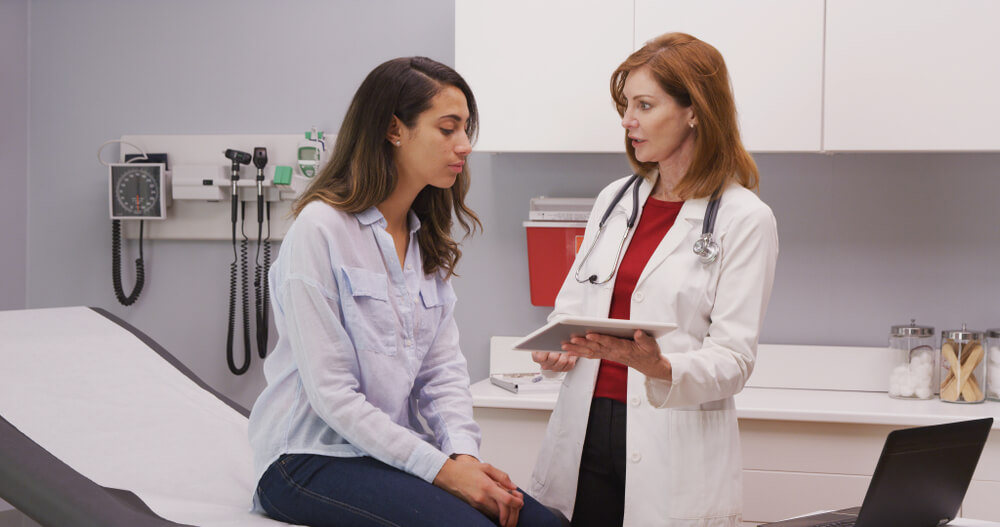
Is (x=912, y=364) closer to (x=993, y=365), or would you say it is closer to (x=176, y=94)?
(x=993, y=365)

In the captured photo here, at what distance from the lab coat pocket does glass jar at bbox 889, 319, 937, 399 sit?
1.14 meters

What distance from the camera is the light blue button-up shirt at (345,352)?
1413mm

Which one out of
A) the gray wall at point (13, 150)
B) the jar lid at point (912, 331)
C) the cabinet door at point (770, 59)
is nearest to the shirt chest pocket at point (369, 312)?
the cabinet door at point (770, 59)

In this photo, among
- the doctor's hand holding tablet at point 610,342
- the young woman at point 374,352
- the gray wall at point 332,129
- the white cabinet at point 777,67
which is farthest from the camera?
the gray wall at point 332,129

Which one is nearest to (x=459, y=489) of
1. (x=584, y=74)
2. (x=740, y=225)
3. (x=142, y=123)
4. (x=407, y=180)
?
(x=407, y=180)

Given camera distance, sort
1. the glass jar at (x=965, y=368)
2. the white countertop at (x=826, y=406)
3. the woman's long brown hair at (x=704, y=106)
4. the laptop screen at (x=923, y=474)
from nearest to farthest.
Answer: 1. the laptop screen at (x=923, y=474)
2. the woman's long brown hair at (x=704, y=106)
3. the white countertop at (x=826, y=406)
4. the glass jar at (x=965, y=368)

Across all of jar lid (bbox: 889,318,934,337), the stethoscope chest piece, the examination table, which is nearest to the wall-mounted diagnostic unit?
the examination table

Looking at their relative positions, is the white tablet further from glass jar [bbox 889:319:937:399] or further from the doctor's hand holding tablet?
glass jar [bbox 889:319:937:399]

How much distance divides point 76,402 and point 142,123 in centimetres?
149

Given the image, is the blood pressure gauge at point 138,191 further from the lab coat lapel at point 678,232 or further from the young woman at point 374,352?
the lab coat lapel at point 678,232

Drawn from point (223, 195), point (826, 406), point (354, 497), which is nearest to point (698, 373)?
point (354, 497)

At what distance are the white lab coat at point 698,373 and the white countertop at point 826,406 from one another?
0.66 metres

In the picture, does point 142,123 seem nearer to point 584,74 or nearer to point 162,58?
point 162,58

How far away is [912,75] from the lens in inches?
89.9
